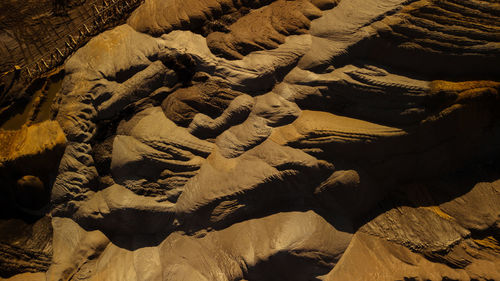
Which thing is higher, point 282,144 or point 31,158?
point 31,158

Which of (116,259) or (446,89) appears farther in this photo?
(116,259)

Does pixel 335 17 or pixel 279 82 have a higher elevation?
pixel 335 17

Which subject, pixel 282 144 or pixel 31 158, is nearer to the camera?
pixel 282 144

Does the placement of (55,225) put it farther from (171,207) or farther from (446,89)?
(446,89)

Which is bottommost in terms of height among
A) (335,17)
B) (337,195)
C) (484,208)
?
(484,208)

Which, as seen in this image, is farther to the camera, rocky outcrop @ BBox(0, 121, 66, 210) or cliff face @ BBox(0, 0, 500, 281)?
rocky outcrop @ BBox(0, 121, 66, 210)

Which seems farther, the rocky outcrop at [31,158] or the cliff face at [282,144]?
the rocky outcrop at [31,158]

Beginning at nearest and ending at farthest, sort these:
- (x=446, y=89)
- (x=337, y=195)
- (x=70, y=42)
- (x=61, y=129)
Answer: (x=446, y=89), (x=337, y=195), (x=61, y=129), (x=70, y=42)

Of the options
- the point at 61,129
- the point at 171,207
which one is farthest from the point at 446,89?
the point at 61,129
